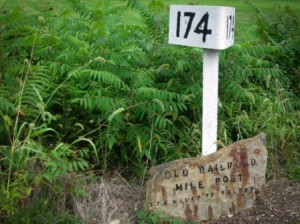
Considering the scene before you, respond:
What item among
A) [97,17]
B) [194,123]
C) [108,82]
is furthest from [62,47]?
[194,123]

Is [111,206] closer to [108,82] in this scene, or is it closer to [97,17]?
[108,82]

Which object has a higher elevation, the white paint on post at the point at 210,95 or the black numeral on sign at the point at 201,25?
the black numeral on sign at the point at 201,25

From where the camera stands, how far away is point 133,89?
154 inches

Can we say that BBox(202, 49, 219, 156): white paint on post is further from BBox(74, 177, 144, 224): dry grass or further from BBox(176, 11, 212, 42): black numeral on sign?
BBox(74, 177, 144, 224): dry grass

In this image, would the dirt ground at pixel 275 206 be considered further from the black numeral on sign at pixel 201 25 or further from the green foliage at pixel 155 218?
the black numeral on sign at pixel 201 25

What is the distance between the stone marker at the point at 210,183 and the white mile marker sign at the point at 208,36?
0.54ft

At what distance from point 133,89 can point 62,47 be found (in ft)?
2.82

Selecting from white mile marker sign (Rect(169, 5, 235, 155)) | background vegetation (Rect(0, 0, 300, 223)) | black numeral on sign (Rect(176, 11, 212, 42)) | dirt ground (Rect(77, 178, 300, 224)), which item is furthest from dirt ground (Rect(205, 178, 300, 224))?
black numeral on sign (Rect(176, 11, 212, 42))

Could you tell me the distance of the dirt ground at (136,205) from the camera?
333 centimetres

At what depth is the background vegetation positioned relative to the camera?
130 inches

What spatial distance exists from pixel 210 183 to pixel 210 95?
0.57 meters

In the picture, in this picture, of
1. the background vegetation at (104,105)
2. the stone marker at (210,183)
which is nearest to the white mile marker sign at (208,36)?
the stone marker at (210,183)

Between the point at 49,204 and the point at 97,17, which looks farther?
the point at 97,17

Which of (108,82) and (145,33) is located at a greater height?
(145,33)
